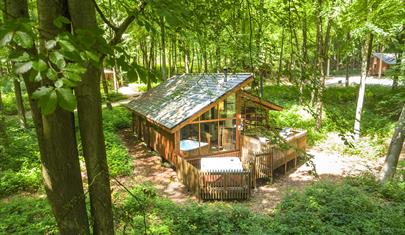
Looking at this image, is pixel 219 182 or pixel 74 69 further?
pixel 219 182

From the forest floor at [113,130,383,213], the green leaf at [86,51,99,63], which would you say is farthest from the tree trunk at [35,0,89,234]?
the forest floor at [113,130,383,213]

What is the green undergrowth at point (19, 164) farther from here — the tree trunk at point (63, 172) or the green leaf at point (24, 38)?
the green leaf at point (24, 38)

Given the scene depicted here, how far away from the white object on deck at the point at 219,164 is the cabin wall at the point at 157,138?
152cm

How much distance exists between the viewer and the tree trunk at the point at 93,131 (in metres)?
1.56

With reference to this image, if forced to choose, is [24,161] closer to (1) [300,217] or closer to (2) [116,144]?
(2) [116,144]

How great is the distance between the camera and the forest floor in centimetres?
1052

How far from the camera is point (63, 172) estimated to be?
1909 millimetres

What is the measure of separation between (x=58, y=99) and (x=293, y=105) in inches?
911

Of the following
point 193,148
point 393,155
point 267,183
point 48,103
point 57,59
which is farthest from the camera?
point 193,148

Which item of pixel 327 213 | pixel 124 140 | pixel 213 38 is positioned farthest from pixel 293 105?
pixel 213 38

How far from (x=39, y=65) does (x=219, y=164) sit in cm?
1099

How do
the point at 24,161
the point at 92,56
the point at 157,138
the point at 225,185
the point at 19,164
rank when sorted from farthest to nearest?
the point at 157,138 → the point at 24,161 → the point at 19,164 → the point at 225,185 → the point at 92,56

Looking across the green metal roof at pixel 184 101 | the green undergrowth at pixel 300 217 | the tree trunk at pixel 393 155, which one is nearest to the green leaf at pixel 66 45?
the green undergrowth at pixel 300 217

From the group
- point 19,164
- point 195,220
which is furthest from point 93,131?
point 19,164
